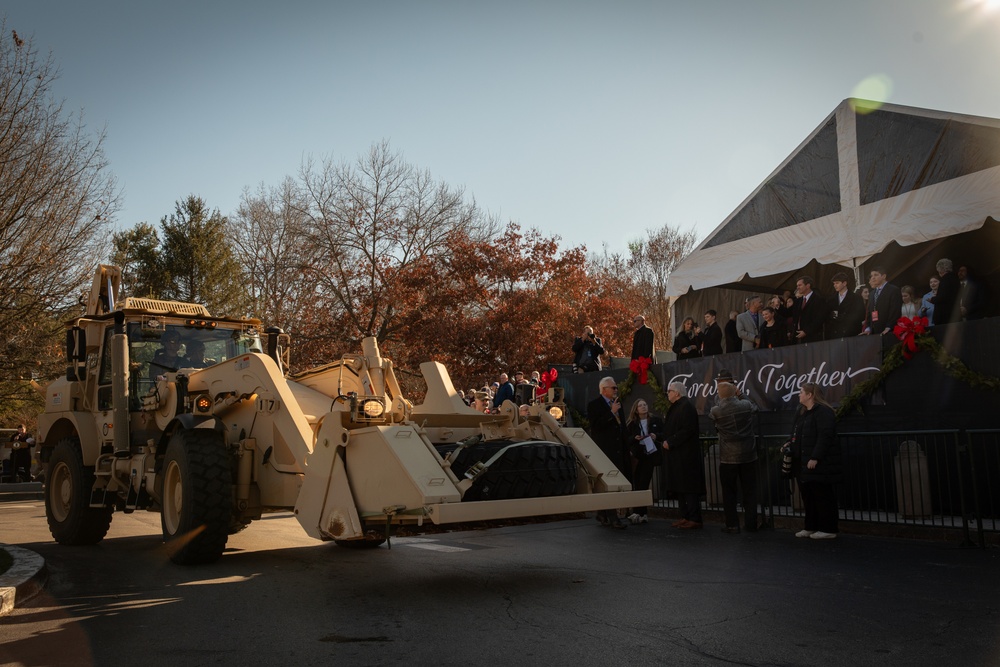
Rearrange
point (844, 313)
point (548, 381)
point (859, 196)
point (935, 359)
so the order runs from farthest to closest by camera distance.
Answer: point (548, 381) → point (859, 196) → point (844, 313) → point (935, 359)

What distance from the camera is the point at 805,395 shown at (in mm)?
9758

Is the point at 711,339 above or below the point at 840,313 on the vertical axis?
below

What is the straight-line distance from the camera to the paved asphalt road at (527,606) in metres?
4.78

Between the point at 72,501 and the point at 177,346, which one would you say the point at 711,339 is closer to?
the point at 177,346

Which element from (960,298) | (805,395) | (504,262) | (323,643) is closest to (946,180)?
(960,298)

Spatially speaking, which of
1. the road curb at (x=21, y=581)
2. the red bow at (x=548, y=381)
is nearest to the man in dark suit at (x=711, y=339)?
the red bow at (x=548, y=381)

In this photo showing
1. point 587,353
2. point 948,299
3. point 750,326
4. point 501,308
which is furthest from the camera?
point 501,308

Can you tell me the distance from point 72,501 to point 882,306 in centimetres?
1122

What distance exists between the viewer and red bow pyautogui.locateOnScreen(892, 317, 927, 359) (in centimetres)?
1070

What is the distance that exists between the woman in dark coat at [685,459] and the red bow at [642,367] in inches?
131

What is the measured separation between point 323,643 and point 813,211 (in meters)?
12.7

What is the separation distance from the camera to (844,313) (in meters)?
13.3

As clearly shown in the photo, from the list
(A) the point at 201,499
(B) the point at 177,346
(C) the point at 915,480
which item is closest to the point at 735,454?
(C) the point at 915,480

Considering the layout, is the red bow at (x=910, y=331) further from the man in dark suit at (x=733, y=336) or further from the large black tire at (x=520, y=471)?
the large black tire at (x=520, y=471)
